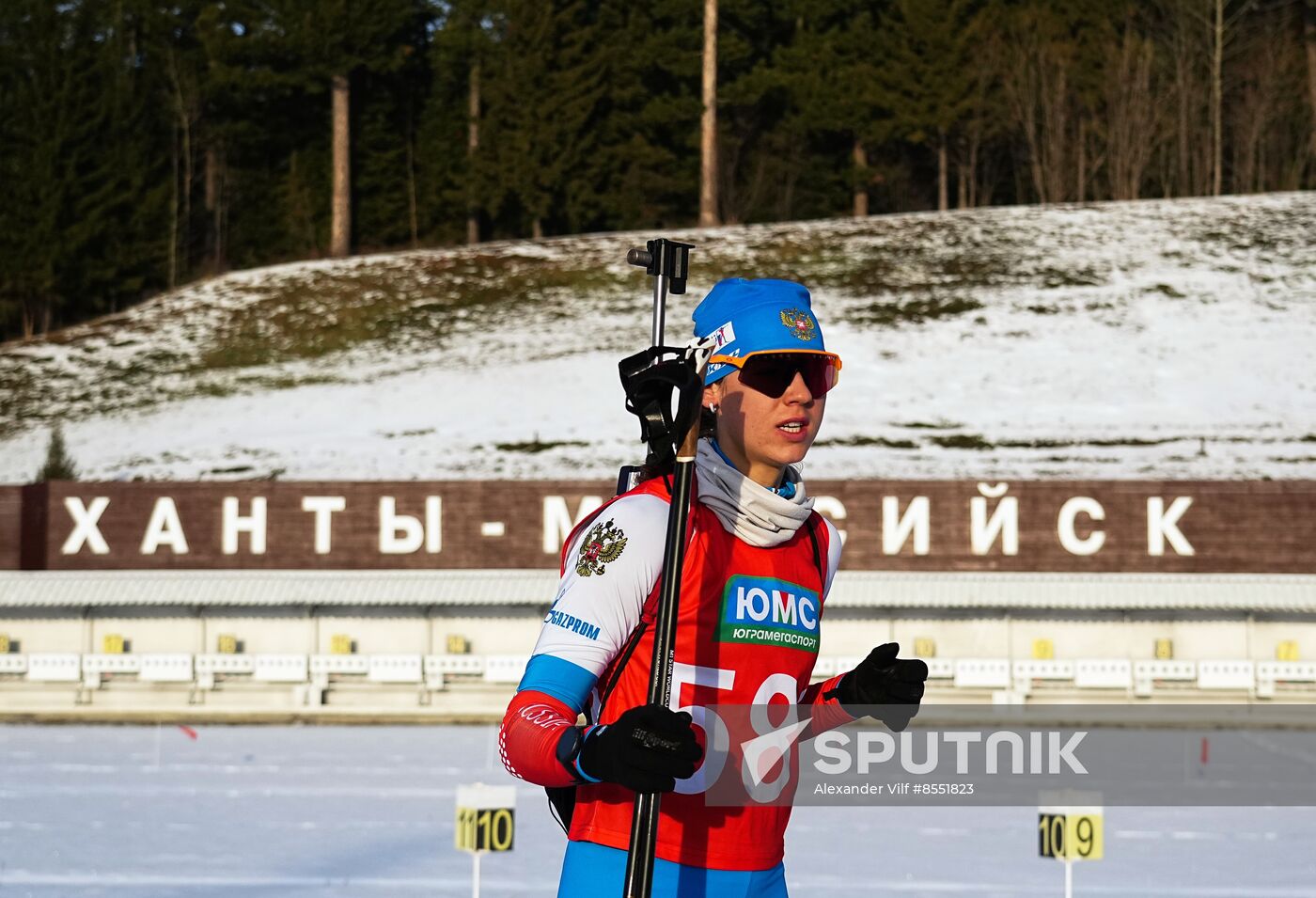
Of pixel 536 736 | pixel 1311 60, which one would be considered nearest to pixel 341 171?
pixel 1311 60

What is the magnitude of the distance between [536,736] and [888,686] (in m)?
1.05

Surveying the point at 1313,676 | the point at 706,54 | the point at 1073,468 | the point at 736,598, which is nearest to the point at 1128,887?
the point at 736,598

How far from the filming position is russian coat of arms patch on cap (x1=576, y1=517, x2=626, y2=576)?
3.55 metres

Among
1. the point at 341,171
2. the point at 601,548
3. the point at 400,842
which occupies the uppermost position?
the point at 341,171

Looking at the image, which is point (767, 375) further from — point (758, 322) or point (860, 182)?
point (860, 182)

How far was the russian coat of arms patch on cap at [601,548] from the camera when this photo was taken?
3.55 m

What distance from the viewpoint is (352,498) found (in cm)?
2500

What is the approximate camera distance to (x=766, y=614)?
12.5 feet

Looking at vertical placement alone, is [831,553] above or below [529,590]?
above

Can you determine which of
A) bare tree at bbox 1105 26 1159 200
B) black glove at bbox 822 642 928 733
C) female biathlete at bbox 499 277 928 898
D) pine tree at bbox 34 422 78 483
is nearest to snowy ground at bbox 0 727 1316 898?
black glove at bbox 822 642 928 733

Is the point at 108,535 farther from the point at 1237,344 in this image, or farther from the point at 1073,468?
the point at 1237,344

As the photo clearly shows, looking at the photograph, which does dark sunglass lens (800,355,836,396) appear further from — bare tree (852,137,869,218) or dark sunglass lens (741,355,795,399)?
bare tree (852,137,869,218)

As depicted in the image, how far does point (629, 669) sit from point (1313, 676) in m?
21.8

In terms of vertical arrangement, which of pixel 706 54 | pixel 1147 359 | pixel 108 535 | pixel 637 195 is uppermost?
pixel 706 54
